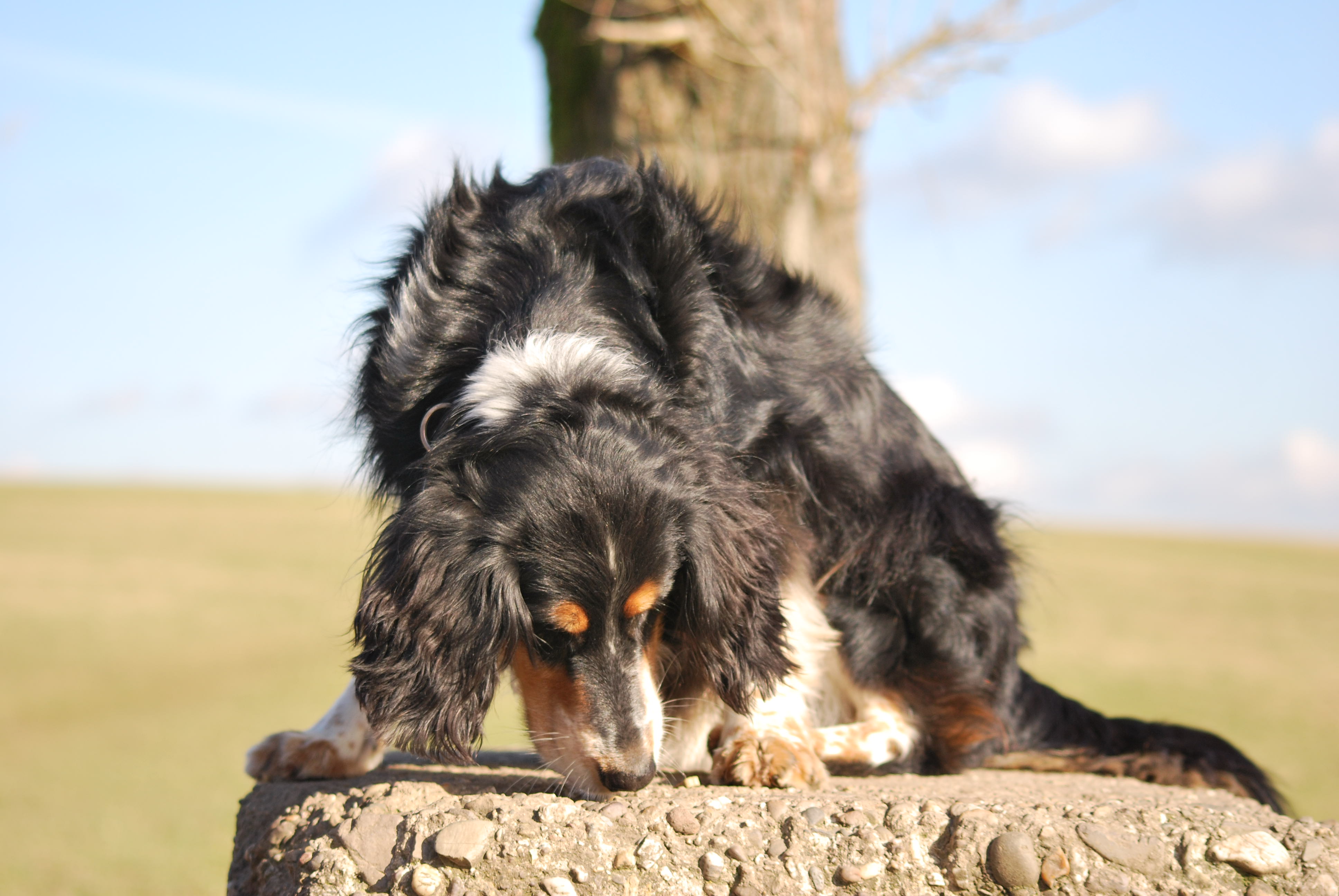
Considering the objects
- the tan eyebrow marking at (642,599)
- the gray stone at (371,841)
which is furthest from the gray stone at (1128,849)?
the gray stone at (371,841)

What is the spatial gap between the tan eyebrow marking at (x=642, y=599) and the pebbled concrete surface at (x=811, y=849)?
1.49 ft

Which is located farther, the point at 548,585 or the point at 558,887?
the point at 548,585

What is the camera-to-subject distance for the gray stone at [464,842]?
244 cm

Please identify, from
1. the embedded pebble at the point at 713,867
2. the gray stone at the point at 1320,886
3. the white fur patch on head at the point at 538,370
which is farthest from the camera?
the white fur patch on head at the point at 538,370

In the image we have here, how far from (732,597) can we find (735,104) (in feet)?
14.1

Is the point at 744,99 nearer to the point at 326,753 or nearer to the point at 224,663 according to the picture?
the point at 326,753

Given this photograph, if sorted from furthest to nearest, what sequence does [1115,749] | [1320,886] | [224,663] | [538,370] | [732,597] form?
[224,663] < [1115,749] < [732,597] < [538,370] < [1320,886]

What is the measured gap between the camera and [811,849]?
244cm

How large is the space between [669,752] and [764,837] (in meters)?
0.76

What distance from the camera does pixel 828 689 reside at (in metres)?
3.54

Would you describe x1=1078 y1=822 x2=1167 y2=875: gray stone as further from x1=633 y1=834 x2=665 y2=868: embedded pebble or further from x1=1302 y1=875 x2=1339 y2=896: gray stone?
x1=633 y1=834 x2=665 y2=868: embedded pebble

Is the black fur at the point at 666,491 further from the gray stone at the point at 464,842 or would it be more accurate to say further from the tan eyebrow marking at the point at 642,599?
the gray stone at the point at 464,842

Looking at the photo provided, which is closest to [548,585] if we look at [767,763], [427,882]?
[427,882]

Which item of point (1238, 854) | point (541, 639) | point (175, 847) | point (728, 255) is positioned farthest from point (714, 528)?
point (175, 847)
